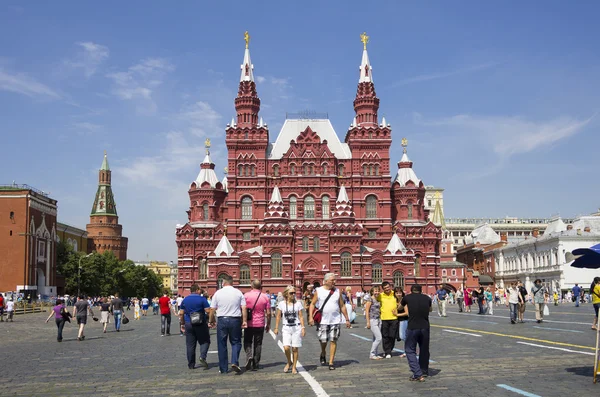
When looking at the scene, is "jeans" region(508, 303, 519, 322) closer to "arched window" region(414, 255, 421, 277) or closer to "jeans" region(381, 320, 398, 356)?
"jeans" region(381, 320, 398, 356)

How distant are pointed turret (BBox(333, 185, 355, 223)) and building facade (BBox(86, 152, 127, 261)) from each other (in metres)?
83.4

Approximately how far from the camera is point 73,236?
408 feet

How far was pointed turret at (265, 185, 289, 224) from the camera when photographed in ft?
244

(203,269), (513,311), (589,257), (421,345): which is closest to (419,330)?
(421,345)

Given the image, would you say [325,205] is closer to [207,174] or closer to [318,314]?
[207,174]

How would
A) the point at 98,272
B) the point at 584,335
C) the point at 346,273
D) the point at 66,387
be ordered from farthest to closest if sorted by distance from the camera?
the point at 98,272 → the point at 346,273 → the point at 584,335 → the point at 66,387

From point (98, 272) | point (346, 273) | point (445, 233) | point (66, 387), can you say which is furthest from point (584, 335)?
point (445, 233)

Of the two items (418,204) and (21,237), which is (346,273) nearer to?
(418,204)

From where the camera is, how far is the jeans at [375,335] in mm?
15602

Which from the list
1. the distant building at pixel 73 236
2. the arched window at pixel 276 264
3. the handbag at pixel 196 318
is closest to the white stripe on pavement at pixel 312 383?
the handbag at pixel 196 318

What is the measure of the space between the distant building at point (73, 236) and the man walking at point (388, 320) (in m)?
105

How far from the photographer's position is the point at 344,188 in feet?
250

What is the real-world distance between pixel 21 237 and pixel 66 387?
68948 millimetres

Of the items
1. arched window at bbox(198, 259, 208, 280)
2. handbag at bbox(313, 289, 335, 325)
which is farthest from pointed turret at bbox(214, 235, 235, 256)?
handbag at bbox(313, 289, 335, 325)
